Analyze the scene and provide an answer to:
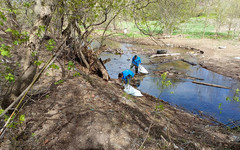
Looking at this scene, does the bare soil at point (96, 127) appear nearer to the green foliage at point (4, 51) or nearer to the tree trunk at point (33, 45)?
the tree trunk at point (33, 45)

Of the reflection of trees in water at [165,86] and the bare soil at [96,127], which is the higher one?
the bare soil at [96,127]

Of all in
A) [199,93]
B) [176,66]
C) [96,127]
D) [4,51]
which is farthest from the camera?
[176,66]

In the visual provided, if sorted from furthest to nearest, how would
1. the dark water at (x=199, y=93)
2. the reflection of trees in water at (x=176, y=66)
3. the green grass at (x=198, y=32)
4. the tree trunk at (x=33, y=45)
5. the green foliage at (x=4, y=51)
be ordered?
the green grass at (x=198, y=32), the reflection of trees in water at (x=176, y=66), the dark water at (x=199, y=93), the tree trunk at (x=33, y=45), the green foliage at (x=4, y=51)

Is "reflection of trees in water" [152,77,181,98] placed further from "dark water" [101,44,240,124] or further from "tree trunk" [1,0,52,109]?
"tree trunk" [1,0,52,109]

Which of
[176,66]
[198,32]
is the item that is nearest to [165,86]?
[176,66]

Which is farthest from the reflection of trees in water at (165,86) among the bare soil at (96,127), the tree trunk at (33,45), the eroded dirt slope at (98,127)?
the tree trunk at (33,45)

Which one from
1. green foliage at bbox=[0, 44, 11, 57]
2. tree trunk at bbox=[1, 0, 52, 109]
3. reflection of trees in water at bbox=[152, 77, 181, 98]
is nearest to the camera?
green foliage at bbox=[0, 44, 11, 57]

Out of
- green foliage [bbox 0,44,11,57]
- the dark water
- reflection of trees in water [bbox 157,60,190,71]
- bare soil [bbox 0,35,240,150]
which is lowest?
the dark water

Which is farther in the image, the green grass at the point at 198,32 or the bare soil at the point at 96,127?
the green grass at the point at 198,32

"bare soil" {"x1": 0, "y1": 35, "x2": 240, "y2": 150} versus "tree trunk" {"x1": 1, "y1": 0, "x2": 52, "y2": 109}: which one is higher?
"tree trunk" {"x1": 1, "y1": 0, "x2": 52, "y2": 109}

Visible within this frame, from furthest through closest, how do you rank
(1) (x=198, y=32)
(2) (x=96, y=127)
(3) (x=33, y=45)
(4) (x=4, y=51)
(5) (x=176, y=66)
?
(1) (x=198, y=32) < (5) (x=176, y=66) < (2) (x=96, y=127) < (3) (x=33, y=45) < (4) (x=4, y=51)

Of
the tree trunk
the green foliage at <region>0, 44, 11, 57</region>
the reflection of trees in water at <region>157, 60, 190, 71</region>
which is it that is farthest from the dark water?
the green foliage at <region>0, 44, 11, 57</region>

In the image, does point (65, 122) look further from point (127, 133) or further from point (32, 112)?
point (127, 133)

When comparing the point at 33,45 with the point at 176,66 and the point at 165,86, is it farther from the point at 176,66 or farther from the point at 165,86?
the point at 176,66
